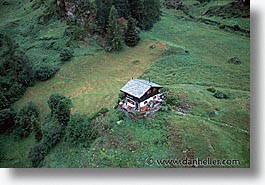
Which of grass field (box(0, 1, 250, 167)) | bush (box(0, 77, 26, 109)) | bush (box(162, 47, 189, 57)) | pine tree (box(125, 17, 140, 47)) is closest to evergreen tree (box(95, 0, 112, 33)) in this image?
pine tree (box(125, 17, 140, 47))

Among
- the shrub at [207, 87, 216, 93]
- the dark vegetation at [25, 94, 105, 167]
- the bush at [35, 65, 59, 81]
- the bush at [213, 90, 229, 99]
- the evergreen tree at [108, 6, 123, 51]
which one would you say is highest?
the evergreen tree at [108, 6, 123, 51]

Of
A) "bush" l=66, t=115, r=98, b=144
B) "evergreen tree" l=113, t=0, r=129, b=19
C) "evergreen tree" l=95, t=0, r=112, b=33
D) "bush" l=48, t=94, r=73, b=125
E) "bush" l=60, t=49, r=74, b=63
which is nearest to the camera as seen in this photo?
"bush" l=66, t=115, r=98, b=144

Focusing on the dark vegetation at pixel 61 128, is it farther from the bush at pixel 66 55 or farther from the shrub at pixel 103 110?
the bush at pixel 66 55

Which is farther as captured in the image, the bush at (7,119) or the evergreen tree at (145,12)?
the evergreen tree at (145,12)

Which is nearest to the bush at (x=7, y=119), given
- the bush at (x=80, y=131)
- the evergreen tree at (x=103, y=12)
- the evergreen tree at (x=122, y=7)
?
the bush at (x=80, y=131)

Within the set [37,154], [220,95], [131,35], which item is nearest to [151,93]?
[220,95]

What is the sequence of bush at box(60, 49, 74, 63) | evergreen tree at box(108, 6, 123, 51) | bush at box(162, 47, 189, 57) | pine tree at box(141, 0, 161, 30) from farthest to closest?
pine tree at box(141, 0, 161, 30)
evergreen tree at box(108, 6, 123, 51)
bush at box(60, 49, 74, 63)
bush at box(162, 47, 189, 57)

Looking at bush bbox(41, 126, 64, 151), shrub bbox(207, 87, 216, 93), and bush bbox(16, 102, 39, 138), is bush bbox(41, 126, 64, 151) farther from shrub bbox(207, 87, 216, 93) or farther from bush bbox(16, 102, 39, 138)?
shrub bbox(207, 87, 216, 93)
